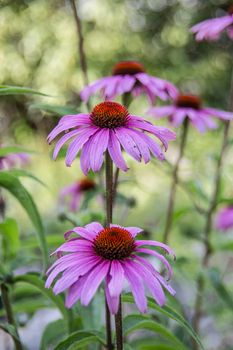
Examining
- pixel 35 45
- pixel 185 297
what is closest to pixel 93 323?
pixel 185 297

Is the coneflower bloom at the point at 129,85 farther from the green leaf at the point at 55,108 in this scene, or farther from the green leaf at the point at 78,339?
the green leaf at the point at 78,339

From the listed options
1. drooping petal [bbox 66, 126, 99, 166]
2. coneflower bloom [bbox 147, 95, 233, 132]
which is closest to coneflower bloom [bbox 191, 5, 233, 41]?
coneflower bloom [bbox 147, 95, 233, 132]

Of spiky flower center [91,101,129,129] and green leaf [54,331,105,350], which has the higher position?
spiky flower center [91,101,129,129]

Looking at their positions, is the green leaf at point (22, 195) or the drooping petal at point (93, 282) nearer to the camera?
the drooping petal at point (93, 282)

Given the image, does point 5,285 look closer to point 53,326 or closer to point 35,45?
point 53,326

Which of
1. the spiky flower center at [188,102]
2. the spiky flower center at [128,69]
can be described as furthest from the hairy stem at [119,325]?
the spiky flower center at [188,102]

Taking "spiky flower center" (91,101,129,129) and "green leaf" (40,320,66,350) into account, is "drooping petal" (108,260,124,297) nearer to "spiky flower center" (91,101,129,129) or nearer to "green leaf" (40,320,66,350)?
"spiky flower center" (91,101,129,129)
